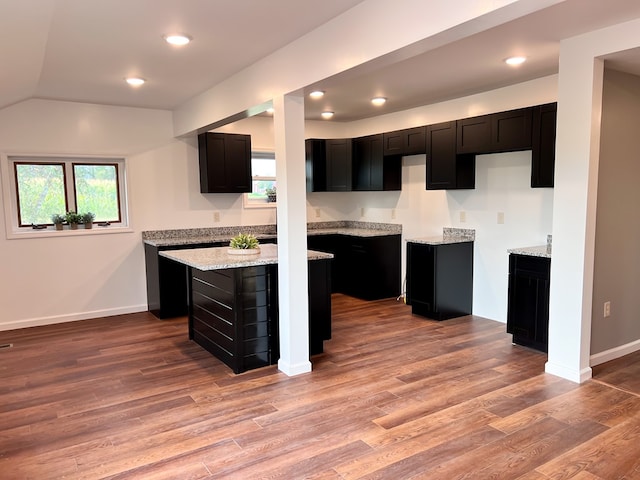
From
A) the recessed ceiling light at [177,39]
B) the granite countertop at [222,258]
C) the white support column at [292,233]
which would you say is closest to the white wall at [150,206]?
the granite countertop at [222,258]

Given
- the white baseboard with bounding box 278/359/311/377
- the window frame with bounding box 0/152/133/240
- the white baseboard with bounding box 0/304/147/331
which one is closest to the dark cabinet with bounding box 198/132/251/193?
the window frame with bounding box 0/152/133/240

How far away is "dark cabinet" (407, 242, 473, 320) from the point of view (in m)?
5.03

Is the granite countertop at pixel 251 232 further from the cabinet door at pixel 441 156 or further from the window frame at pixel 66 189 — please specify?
the cabinet door at pixel 441 156

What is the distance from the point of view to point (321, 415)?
9.55 ft

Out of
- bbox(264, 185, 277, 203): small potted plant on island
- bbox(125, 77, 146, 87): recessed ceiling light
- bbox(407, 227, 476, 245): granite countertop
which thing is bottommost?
bbox(407, 227, 476, 245): granite countertop

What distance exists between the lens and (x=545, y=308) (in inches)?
155

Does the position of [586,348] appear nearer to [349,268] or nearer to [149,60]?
[349,268]

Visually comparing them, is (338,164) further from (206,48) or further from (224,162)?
(206,48)

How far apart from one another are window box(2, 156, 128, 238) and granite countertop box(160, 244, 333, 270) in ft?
6.02

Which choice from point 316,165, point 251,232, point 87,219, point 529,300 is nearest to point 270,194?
point 251,232

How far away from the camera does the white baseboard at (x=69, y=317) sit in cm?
500

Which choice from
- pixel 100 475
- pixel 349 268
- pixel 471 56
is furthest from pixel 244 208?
pixel 100 475

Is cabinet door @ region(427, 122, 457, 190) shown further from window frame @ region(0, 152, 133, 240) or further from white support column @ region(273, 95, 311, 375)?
window frame @ region(0, 152, 133, 240)

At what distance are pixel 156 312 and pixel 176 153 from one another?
1.93m
